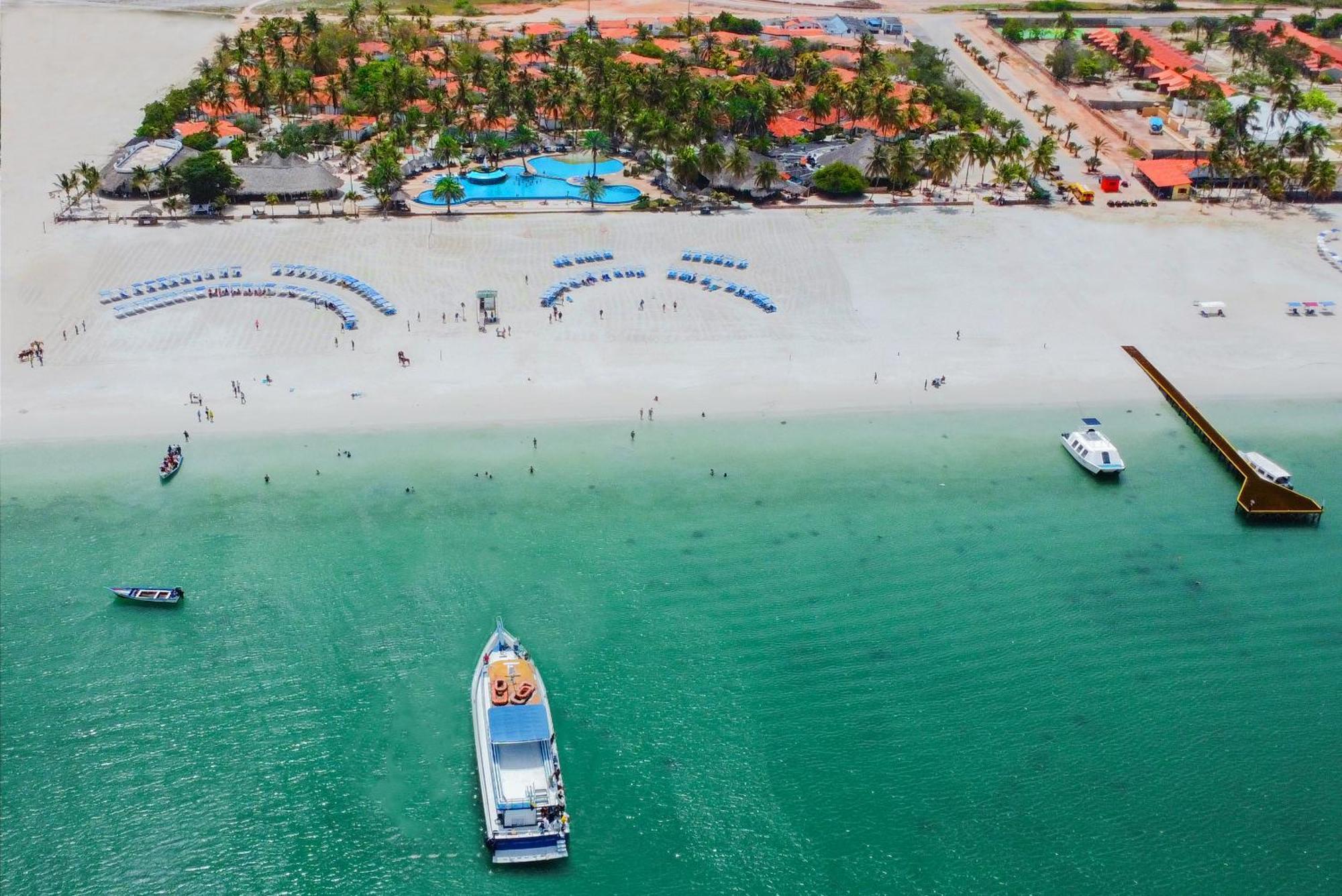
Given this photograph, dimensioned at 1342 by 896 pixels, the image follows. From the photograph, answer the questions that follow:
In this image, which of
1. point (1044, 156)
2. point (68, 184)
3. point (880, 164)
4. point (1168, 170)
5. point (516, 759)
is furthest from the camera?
point (1168, 170)

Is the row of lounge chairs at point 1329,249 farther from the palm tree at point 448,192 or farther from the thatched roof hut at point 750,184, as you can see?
the palm tree at point 448,192

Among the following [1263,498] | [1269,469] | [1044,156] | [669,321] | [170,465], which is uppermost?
[1044,156]

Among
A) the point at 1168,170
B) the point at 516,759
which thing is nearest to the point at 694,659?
the point at 516,759

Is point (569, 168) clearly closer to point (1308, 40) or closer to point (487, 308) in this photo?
point (487, 308)

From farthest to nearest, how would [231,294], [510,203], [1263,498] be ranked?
1. [510,203]
2. [231,294]
3. [1263,498]

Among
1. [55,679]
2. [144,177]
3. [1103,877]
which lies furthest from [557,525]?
[144,177]

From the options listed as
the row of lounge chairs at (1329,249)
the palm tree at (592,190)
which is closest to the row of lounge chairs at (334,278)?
the palm tree at (592,190)

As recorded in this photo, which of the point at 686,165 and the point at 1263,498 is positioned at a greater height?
the point at 686,165

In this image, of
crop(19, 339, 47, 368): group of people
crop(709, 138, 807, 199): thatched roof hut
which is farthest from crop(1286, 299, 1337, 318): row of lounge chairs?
crop(19, 339, 47, 368): group of people
